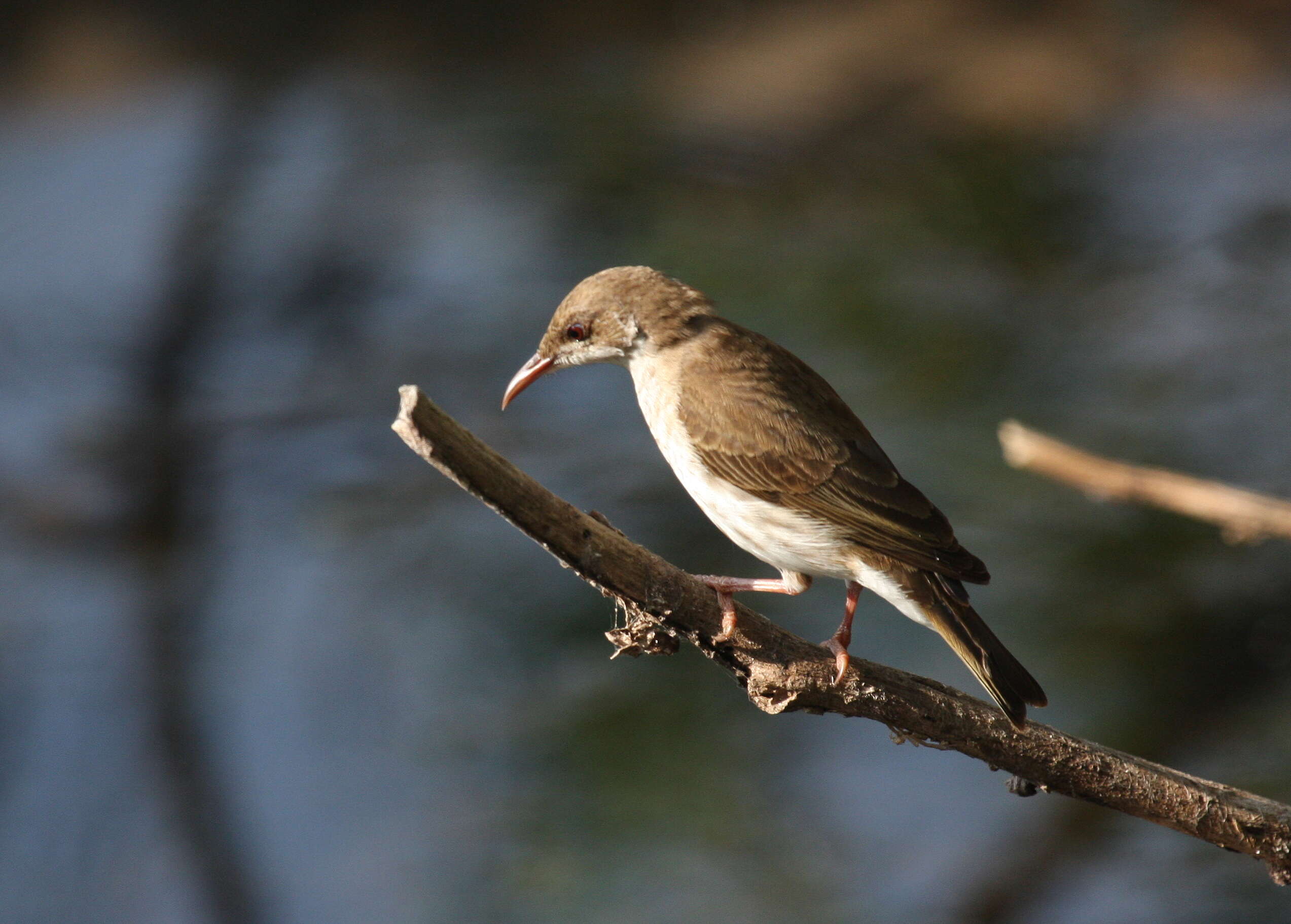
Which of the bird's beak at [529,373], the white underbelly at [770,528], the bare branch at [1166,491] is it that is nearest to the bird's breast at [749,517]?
the white underbelly at [770,528]

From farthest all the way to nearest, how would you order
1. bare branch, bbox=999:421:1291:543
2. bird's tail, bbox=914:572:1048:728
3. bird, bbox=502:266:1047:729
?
bird, bbox=502:266:1047:729 < bird's tail, bbox=914:572:1048:728 < bare branch, bbox=999:421:1291:543

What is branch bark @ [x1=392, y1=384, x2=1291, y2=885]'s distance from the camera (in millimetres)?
2217

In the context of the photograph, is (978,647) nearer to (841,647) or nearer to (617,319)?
(841,647)

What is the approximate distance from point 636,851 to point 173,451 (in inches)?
Answer: 119

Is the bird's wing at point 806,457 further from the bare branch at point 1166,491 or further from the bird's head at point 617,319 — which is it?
the bare branch at point 1166,491

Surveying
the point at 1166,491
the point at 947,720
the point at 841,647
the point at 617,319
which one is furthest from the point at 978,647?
the point at 617,319

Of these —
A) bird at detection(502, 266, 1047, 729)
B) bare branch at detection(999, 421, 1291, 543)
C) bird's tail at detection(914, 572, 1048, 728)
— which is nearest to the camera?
bare branch at detection(999, 421, 1291, 543)

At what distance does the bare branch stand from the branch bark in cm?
47

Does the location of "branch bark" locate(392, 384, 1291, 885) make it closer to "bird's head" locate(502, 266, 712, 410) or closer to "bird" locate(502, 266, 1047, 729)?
"bird" locate(502, 266, 1047, 729)

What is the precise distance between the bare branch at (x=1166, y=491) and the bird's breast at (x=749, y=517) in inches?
17.9

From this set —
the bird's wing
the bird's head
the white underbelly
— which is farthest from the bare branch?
the bird's head

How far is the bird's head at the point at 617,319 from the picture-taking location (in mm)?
2887

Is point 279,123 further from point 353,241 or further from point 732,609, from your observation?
point 732,609

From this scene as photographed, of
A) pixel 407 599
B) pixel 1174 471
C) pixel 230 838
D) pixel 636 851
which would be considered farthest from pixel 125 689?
pixel 1174 471
